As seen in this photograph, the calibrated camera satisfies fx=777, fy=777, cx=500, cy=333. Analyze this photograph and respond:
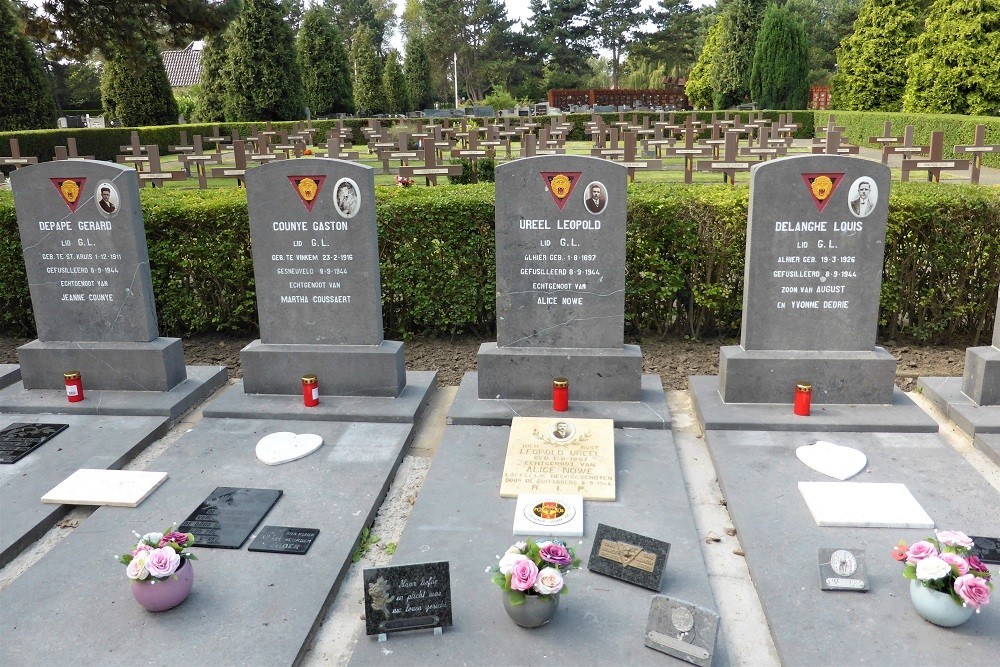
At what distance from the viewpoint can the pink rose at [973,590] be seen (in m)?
3.17

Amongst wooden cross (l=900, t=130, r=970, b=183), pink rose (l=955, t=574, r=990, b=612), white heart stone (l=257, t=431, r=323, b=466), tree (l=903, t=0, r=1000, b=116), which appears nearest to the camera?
pink rose (l=955, t=574, r=990, b=612)

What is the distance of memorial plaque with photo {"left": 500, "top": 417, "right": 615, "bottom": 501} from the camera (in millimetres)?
4707

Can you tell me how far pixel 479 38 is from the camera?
67938mm

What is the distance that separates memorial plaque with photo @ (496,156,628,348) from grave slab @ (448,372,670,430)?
0.46m

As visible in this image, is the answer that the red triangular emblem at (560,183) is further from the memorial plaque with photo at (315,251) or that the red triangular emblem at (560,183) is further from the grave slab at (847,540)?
the grave slab at (847,540)

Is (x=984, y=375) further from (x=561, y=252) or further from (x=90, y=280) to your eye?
(x=90, y=280)

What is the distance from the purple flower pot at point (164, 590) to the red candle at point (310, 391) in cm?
235

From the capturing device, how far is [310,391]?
5953 mm

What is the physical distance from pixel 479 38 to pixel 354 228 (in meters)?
66.9

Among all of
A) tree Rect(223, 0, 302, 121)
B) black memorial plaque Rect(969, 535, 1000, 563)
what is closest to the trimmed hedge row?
black memorial plaque Rect(969, 535, 1000, 563)

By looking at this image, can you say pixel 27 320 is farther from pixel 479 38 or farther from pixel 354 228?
pixel 479 38

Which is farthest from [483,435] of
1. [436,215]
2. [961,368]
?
[961,368]

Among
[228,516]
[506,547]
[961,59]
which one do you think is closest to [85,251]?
[228,516]

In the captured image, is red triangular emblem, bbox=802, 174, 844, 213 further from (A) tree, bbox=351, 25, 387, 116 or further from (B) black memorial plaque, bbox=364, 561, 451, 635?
(A) tree, bbox=351, 25, 387, 116
